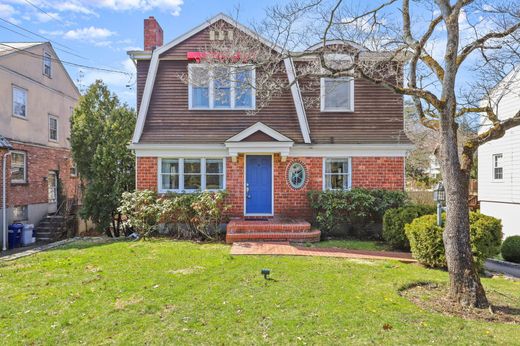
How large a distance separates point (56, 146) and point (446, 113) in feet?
64.3

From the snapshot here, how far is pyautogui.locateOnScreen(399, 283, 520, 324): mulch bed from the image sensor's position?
17.0 ft

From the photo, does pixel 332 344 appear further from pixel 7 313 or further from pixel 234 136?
pixel 234 136

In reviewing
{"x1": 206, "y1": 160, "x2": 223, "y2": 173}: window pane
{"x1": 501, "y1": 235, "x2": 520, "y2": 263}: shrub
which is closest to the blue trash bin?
{"x1": 206, "y1": 160, "x2": 223, "y2": 173}: window pane

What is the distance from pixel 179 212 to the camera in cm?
1136

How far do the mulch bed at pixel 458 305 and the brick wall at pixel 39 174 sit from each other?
1651 cm

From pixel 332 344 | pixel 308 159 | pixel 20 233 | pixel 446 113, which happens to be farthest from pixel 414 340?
pixel 20 233

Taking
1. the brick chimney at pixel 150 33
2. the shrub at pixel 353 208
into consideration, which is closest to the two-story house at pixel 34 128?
the brick chimney at pixel 150 33

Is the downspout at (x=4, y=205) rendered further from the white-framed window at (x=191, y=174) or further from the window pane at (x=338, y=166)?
the window pane at (x=338, y=166)

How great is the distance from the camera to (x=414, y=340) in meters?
4.29

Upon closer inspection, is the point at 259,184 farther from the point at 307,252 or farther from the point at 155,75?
the point at 155,75

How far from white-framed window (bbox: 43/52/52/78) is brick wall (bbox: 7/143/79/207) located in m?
4.08

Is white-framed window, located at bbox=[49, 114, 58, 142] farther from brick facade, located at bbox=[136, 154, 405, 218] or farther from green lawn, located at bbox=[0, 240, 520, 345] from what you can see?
green lawn, located at bbox=[0, 240, 520, 345]

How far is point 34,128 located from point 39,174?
232cm

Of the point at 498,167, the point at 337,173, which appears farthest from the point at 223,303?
the point at 498,167
